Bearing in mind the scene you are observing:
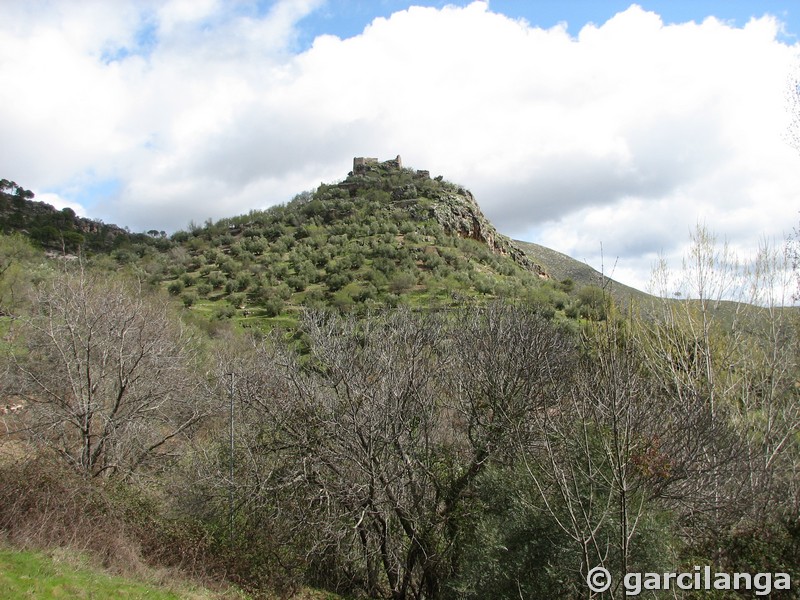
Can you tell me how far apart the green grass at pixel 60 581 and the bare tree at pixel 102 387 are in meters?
3.33

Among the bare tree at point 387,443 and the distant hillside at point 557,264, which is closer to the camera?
the bare tree at point 387,443

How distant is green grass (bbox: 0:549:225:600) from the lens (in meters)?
8.37

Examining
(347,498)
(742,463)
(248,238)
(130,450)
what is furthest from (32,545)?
(248,238)

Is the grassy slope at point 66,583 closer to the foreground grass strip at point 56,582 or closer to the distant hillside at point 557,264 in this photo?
the foreground grass strip at point 56,582

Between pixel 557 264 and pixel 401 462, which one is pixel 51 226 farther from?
pixel 557 264

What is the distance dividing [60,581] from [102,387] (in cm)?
701

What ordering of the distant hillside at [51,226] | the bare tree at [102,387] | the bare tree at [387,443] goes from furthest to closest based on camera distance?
1. the distant hillside at [51,226]
2. the bare tree at [102,387]
3. the bare tree at [387,443]

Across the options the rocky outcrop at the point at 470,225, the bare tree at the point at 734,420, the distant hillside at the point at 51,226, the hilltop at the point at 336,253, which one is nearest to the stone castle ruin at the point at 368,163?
the hilltop at the point at 336,253

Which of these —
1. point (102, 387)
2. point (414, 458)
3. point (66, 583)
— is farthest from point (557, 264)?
point (66, 583)

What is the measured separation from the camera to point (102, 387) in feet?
48.9

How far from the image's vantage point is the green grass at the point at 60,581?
8367mm

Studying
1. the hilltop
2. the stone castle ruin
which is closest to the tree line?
the hilltop

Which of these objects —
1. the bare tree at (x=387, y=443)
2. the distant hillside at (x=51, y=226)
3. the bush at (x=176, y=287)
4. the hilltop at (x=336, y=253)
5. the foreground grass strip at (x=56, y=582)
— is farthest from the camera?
the distant hillside at (x=51, y=226)

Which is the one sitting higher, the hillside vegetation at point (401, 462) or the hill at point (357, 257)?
the hill at point (357, 257)
